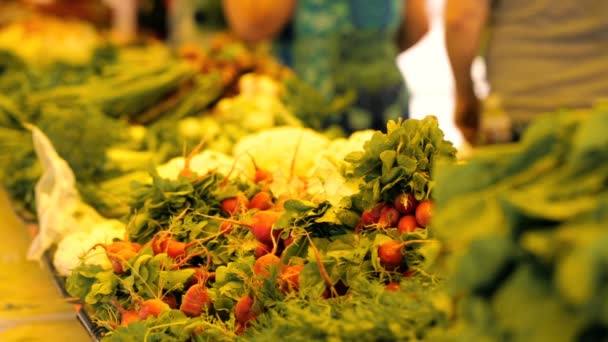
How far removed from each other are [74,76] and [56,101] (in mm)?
429

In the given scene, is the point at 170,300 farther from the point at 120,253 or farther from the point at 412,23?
the point at 412,23

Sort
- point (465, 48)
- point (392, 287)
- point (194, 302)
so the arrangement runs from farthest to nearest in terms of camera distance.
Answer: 1. point (465, 48)
2. point (194, 302)
3. point (392, 287)

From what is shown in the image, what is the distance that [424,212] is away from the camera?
1451 mm

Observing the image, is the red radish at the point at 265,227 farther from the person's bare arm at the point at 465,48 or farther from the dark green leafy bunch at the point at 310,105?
the person's bare arm at the point at 465,48

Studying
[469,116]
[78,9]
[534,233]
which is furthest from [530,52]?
[78,9]

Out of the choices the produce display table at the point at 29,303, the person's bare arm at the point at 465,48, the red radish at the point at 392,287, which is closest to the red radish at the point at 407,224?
the red radish at the point at 392,287

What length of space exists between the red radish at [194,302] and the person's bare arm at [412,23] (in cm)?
280

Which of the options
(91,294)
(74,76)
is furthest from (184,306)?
(74,76)

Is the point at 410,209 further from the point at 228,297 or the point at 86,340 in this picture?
the point at 86,340

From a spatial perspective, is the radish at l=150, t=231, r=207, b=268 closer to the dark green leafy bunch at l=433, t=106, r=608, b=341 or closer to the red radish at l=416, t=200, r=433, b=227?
the red radish at l=416, t=200, r=433, b=227

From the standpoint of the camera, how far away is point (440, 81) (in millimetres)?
6254

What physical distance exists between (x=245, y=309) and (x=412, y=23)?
2.89m

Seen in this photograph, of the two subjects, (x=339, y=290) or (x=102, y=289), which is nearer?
(x=339, y=290)

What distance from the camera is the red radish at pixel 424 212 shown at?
145cm
